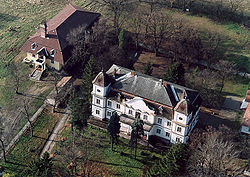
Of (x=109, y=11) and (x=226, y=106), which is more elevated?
(x=109, y=11)

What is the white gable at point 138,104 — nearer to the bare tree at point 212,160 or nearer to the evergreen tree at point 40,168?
the bare tree at point 212,160

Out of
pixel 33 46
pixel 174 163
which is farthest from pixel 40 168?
pixel 33 46

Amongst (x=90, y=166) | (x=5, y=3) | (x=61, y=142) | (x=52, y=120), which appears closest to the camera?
(x=90, y=166)

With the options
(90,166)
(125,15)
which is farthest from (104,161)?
(125,15)

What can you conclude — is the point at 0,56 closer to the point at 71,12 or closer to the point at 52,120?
the point at 71,12

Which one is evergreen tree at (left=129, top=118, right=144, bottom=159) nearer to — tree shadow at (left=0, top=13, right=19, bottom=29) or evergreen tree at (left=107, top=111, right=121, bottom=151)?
evergreen tree at (left=107, top=111, right=121, bottom=151)

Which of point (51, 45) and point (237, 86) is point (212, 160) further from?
point (51, 45)

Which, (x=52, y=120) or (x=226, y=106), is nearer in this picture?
(x=52, y=120)
